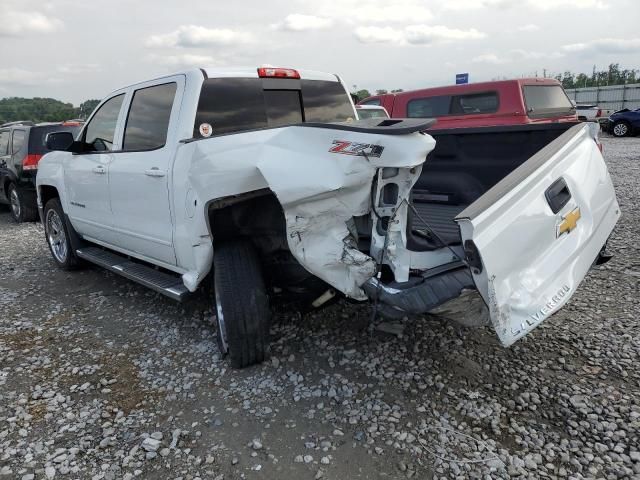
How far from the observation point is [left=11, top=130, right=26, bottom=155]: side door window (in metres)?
9.66

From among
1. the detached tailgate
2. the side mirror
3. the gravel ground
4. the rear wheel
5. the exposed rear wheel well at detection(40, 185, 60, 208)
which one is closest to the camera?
the detached tailgate

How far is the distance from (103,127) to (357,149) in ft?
11.3

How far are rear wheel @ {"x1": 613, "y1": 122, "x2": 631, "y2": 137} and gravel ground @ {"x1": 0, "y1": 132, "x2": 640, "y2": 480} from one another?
1967 centimetres

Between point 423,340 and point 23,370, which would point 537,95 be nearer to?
point 423,340

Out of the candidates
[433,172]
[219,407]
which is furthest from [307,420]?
[433,172]

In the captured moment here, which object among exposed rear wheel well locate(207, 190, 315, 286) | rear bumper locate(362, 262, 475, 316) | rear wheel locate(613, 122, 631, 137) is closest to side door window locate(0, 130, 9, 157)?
exposed rear wheel well locate(207, 190, 315, 286)

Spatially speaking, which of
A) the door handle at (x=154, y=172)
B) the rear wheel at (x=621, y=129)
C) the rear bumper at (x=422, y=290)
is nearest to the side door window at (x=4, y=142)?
the door handle at (x=154, y=172)

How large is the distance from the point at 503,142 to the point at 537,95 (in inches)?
247

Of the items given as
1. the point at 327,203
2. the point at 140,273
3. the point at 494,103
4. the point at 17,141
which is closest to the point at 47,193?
the point at 140,273

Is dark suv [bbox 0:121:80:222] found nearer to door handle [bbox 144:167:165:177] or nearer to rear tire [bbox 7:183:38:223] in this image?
rear tire [bbox 7:183:38:223]

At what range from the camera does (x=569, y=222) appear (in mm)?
2887

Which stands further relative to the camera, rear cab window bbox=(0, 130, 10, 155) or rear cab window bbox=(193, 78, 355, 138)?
rear cab window bbox=(0, 130, 10, 155)

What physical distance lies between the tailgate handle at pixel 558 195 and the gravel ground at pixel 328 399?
1.15 m

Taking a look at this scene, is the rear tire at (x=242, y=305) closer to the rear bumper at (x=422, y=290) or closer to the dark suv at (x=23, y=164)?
the rear bumper at (x=422, y=290)
